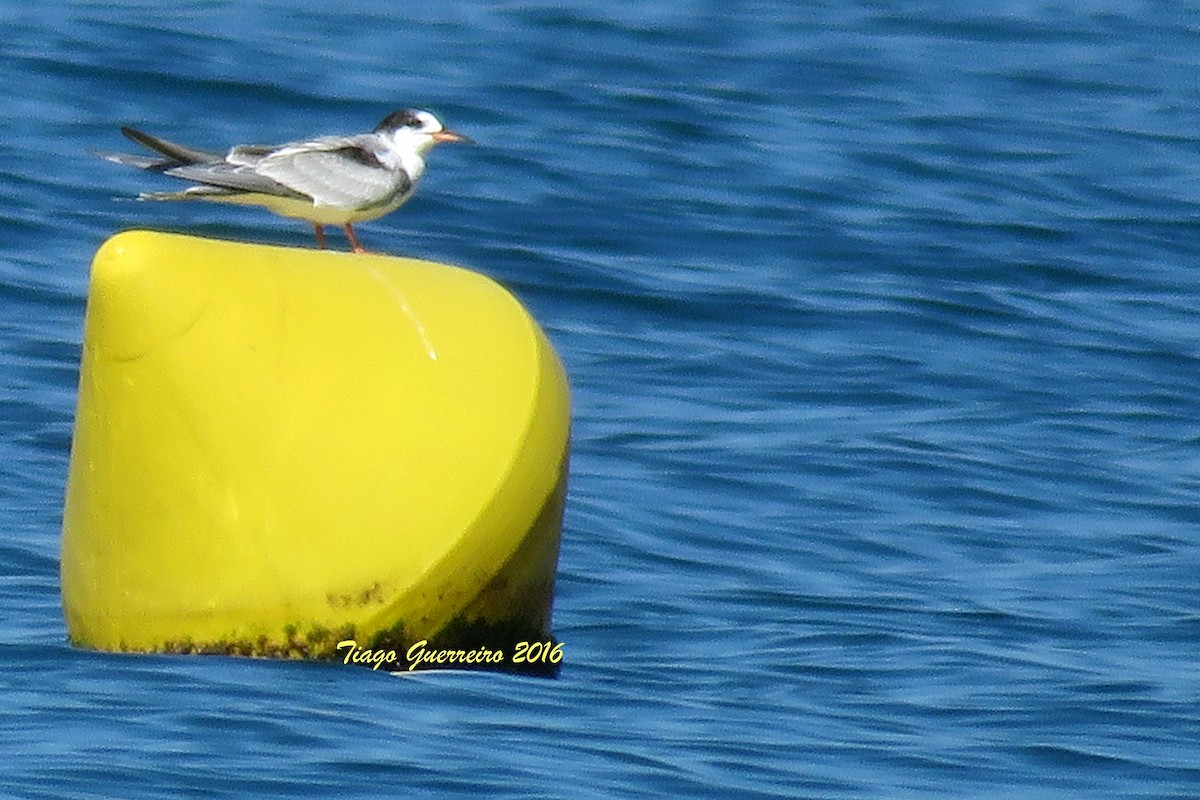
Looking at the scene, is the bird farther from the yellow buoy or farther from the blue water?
the blue water

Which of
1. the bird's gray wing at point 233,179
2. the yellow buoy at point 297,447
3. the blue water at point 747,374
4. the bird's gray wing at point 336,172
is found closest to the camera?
the yellow buoy at point 297,447

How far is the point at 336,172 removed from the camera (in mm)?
9055

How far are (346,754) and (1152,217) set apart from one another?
11.2 m

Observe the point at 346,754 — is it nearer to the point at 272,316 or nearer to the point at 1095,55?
the point at 272,316

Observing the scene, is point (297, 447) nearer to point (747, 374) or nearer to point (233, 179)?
point (233, 179)

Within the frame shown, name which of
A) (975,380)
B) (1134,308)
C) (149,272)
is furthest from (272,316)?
(1134,308)

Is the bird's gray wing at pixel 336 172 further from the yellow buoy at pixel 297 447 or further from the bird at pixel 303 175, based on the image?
the yellow buoy at pixel 297 447

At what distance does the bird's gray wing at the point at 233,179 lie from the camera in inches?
347

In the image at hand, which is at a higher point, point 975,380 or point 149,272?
point 149,272

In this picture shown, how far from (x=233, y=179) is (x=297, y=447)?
5.73 ft

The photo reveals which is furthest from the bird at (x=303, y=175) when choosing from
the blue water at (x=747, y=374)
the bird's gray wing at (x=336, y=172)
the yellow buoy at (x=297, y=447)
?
the blue water at (x=747, y=374)

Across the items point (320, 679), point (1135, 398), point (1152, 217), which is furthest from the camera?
point (1152, 217)

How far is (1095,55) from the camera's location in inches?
885

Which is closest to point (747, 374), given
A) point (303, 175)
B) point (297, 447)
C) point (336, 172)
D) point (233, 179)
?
point (336, 172)
